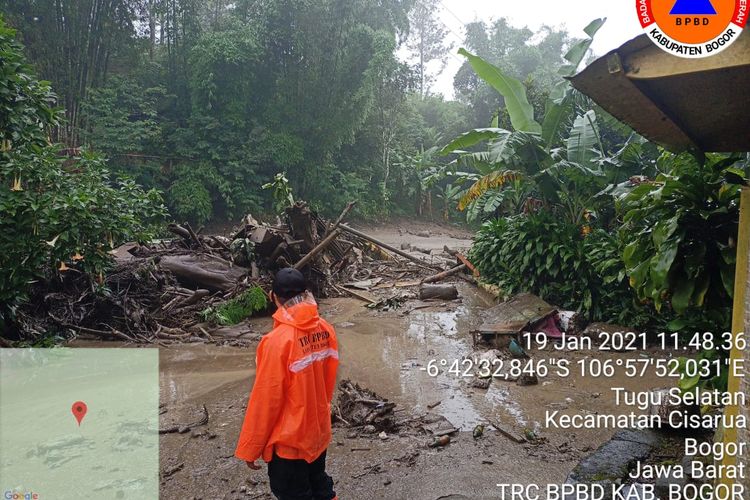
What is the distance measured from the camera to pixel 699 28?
5.60ft

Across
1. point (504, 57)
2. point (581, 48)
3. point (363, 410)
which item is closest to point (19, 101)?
point (363, 410)

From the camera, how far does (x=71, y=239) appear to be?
5.86 metres

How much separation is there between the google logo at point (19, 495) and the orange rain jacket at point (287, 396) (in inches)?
76.1

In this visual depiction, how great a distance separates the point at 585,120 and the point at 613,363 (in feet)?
15.3

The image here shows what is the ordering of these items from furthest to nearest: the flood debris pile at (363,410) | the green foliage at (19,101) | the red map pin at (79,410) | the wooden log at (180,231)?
the wooden log at (180,231)
the green foliage at (19,101)
the red map pin at (79,410)
the flood debris pile at (363,410)

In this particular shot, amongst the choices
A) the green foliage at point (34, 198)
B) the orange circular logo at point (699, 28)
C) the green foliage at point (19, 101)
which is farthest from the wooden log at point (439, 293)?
the orange circular logo at point (699, 28)

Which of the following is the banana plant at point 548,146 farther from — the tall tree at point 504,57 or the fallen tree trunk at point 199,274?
the tall tree at point 504,57

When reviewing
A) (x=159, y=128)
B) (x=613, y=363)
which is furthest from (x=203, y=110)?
(x=613, y=363)

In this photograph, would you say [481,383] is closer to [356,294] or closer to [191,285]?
[356,294]

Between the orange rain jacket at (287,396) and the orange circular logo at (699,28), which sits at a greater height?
the orange circular logo at (699,28)

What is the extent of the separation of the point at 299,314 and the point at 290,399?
17.0 inches

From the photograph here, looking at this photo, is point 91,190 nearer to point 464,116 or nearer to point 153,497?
point 153,497

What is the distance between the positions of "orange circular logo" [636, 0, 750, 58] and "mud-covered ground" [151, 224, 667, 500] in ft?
9.12

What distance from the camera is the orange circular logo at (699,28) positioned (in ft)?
5.35
